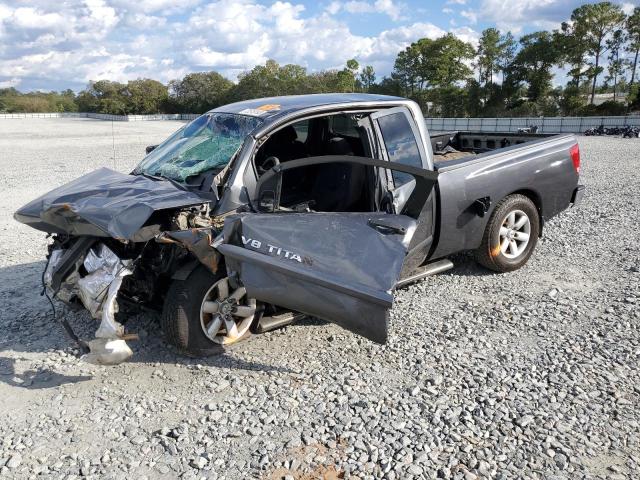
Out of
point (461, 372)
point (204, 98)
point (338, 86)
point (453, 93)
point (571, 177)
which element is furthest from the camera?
point (204, 98)

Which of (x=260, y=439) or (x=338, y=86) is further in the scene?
(x=338, y=86)

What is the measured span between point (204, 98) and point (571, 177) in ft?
238

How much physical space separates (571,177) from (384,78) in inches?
2280

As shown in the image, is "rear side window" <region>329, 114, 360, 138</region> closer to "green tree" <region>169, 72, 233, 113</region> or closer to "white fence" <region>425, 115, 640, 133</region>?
"white fence" <region>425, 115, 640, 133</region>

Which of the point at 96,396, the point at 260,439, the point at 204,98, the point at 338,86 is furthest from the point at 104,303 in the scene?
the point at 204,98

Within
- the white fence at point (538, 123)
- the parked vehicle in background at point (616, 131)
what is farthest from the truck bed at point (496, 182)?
the parked vehicle in background at point (616, 131)

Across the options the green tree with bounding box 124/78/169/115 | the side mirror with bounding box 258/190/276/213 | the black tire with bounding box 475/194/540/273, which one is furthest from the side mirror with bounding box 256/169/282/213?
the green tree with bounding box 124/78/169/115

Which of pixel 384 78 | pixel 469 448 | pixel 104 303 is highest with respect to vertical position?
pixel 384 78

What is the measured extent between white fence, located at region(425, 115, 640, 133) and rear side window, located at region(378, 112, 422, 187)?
85.8 ft

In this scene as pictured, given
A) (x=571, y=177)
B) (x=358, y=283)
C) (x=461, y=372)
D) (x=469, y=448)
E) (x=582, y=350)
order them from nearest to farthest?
(x=469, y=448)
(x=358, y=283)
(x=461, y=372)
(x=582, y=350)
(x=571, y=177)

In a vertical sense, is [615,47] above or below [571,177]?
above

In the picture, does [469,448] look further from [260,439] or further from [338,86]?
[338,86]

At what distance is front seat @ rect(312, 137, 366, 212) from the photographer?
4559 mm

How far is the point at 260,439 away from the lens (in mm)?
3102
